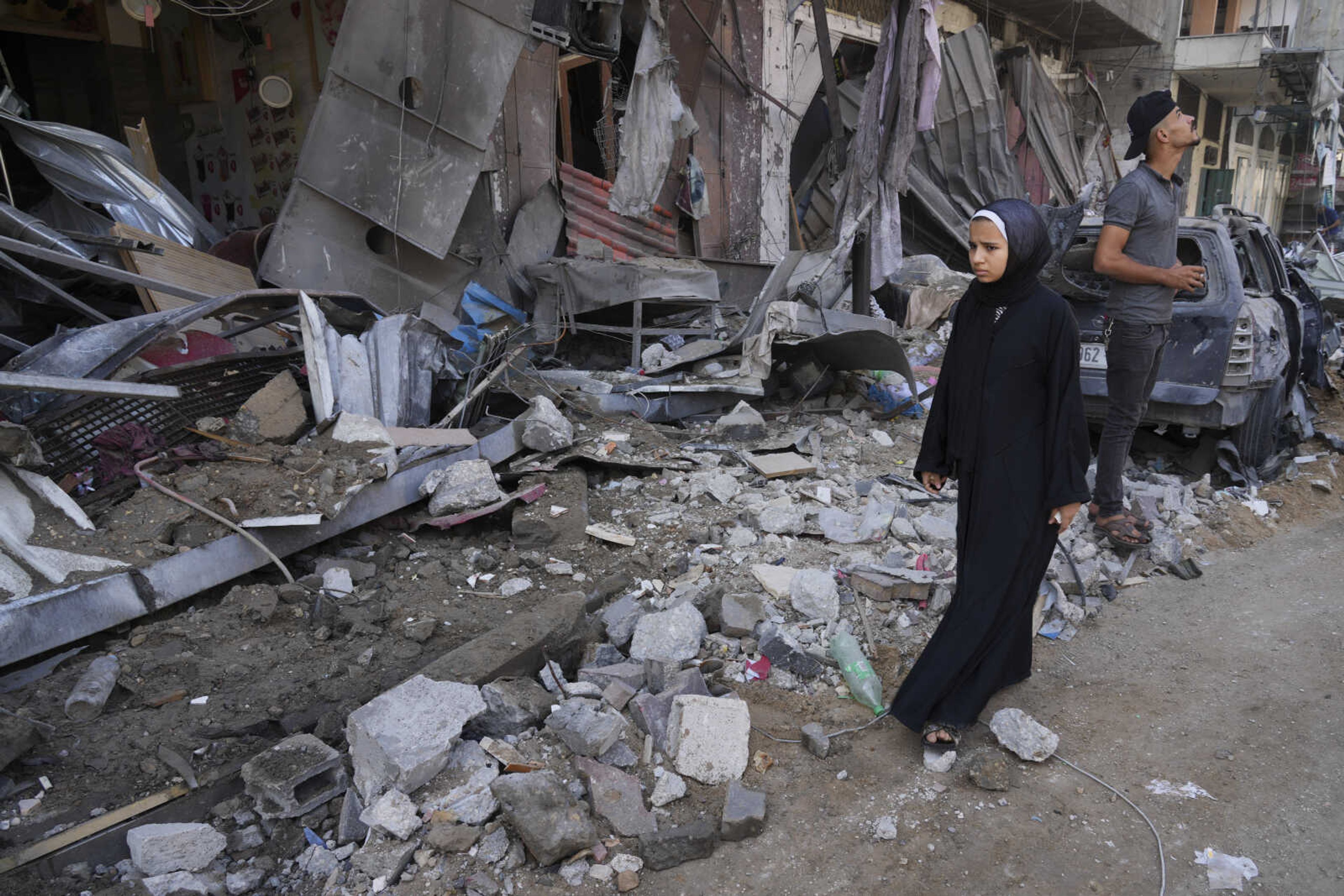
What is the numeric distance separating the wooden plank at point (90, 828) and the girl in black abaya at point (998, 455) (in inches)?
90.6

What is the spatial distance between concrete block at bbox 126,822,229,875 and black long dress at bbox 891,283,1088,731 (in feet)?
6.94

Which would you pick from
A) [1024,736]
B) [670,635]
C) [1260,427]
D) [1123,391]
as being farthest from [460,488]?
[1260,427]

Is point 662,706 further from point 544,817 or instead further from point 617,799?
point 544,817

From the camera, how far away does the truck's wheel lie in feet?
17.5

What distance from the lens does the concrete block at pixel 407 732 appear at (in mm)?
2451

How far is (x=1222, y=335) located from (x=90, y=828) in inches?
231

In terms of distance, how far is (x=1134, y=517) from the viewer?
→ 4.34 metres

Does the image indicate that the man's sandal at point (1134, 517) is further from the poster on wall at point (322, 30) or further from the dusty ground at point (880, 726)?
the poster on wall at point (322, 30)

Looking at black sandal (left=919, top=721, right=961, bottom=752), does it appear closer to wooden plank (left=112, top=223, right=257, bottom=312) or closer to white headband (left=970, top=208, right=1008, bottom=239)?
white headband (left=970, top=208, right=1008, bottom=239)

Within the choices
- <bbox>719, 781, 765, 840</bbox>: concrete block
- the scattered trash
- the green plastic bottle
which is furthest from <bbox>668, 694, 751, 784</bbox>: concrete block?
the scattered trash

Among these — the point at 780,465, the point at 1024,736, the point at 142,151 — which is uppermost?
the point at 142,151

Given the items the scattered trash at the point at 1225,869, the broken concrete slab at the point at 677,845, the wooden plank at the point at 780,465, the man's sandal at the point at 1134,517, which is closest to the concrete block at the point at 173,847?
the broken concrete slab at the point at 677,845

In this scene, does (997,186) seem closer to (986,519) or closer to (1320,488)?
(1320,488)

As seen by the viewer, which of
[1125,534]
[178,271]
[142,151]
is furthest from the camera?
[142,151]
